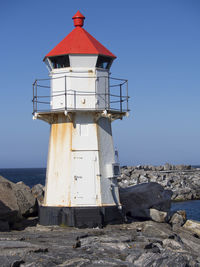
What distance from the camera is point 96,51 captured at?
15.9 meters

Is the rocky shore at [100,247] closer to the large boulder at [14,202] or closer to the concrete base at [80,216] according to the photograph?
the concrete base at [80,216]

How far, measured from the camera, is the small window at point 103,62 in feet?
53.0

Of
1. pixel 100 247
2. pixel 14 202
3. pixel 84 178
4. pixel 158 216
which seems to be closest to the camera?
pixel 100 247

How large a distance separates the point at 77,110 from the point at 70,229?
3.49 m

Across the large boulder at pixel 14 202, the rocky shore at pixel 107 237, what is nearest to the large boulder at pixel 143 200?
the rocky shore at pixel 107 237

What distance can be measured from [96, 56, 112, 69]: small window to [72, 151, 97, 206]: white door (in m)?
2.74

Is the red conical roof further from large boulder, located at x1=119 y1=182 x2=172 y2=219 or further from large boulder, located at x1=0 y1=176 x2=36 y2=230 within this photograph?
large boulder, located at x1=119 y1=182 x2=172 y2=219

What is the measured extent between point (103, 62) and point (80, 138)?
2524mm

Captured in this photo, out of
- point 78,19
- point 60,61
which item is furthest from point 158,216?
point 78,19

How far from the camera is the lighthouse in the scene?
1551 centimetres

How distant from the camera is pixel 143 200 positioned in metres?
19.0

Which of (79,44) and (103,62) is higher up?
(79,44)

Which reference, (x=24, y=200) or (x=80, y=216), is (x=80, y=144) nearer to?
(x=80, y=216)


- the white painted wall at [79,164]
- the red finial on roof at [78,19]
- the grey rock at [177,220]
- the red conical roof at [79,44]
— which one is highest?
the red finial on roof at [78,19]
